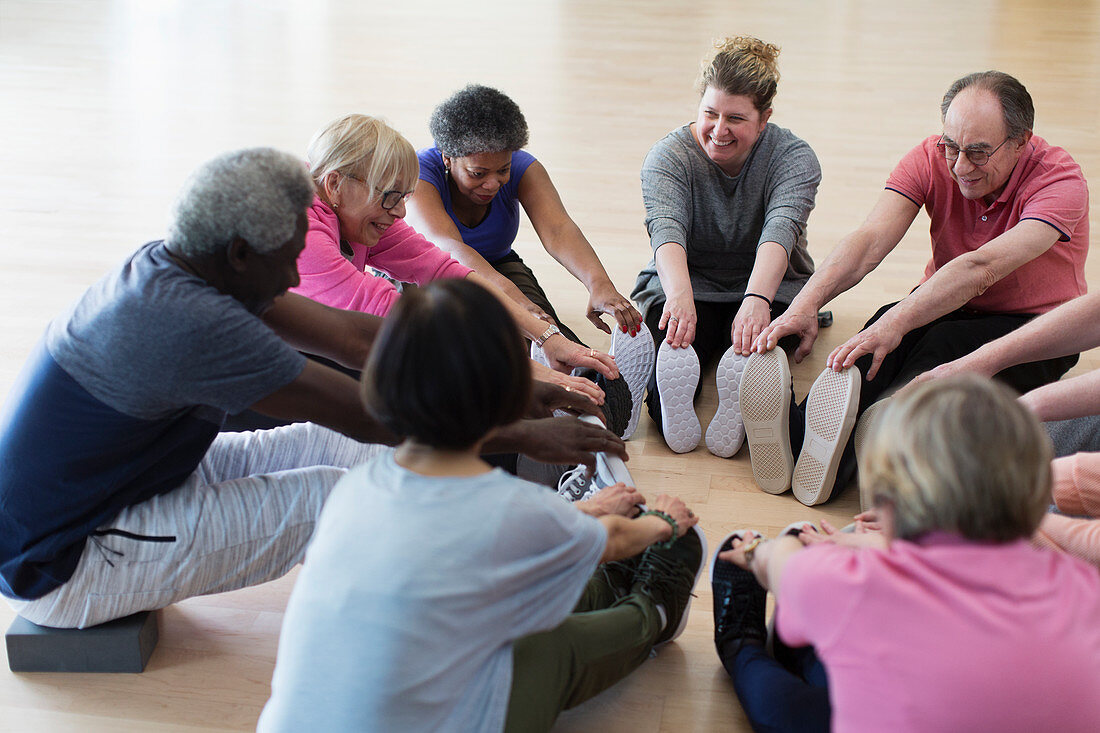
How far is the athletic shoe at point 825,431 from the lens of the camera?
222 centimetres

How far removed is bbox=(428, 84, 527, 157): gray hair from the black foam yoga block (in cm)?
132

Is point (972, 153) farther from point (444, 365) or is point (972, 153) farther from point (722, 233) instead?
point (444, 365)

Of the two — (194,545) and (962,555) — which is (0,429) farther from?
(962,555)

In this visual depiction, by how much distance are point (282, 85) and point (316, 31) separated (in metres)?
1.45

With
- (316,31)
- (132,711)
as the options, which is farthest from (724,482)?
(316,31)

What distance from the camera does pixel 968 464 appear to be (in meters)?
1.11

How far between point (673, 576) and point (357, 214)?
1.07 m

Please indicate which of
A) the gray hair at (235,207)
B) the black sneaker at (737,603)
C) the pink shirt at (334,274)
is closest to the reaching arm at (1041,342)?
the black sneaker at (737,603)

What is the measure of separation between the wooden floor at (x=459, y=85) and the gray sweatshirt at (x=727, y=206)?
344mm

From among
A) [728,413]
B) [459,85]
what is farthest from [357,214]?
[459,85]

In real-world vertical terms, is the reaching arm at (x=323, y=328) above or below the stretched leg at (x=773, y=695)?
above

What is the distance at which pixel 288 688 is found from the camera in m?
1.28

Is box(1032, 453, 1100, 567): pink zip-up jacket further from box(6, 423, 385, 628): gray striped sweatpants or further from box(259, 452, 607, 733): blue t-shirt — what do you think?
box(6, 423, 385, 628): gray striped sweatpants

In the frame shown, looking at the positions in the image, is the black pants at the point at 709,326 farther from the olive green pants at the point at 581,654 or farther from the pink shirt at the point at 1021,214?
the olive green pants at the point at 581,654
